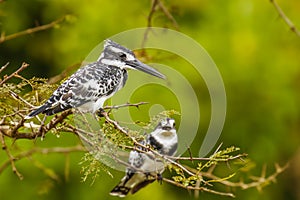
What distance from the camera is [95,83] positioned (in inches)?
77.0

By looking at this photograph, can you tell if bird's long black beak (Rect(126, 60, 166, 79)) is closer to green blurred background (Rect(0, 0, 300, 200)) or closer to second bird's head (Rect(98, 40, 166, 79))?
second bird's head (Rect(98, 40, 166, 79))

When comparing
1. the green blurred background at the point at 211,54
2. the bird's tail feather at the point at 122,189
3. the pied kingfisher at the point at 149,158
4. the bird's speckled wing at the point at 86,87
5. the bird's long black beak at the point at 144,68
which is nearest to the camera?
the bird's speckled wing at the point at 86,87

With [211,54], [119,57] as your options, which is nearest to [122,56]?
[119,57]

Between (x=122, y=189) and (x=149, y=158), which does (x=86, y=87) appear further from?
(x=122, y=189)

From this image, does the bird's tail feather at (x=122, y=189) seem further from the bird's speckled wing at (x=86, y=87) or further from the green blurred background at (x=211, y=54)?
the green blurred background at (x=211, y=54)

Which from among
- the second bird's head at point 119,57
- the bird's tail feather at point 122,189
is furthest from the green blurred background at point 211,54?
the second bird's head at point 119,57

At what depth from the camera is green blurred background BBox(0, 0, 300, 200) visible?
4578mm

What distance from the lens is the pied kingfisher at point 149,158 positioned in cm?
260

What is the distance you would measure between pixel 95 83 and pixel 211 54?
112 inches

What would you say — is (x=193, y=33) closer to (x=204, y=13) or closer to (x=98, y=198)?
(x=204, y=13)

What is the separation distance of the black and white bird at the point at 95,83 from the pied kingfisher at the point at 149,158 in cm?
50

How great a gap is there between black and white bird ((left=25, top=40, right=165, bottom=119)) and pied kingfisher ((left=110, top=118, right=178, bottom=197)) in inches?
19.6

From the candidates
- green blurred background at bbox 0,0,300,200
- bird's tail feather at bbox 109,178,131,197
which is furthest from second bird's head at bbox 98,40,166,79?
green blurred background at bbox 0,0,300,200

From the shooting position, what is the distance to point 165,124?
103 inches
